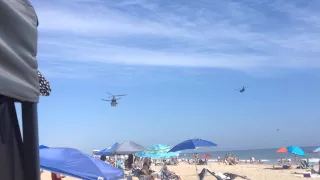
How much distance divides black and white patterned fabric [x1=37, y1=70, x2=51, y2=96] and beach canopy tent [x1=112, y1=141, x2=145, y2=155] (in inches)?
716

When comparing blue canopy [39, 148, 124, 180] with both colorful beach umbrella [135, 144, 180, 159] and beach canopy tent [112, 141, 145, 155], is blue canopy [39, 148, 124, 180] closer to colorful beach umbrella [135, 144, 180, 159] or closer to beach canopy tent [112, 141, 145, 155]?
colorful beach umbrella [135, 144, 180, 159]

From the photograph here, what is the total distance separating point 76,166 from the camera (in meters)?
5.01

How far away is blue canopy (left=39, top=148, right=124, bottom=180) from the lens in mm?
4836

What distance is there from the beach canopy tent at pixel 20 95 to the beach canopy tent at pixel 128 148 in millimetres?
18340

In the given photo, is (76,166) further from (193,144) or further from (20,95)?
(193,144)

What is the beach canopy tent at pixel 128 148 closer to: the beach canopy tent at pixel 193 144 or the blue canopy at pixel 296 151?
the beach canopy tent at pixel 193 144

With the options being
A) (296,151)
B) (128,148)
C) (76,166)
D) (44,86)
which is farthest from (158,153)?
(44,86)

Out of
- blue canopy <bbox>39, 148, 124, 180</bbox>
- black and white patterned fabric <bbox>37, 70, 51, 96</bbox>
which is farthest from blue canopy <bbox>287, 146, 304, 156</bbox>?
black and white patterned fabric <bbox>37, 70, 51, 96</bbox>

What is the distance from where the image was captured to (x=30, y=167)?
1545 mm

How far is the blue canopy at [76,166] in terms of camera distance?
4836 millimetres

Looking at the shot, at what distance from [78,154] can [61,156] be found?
0.26 meters

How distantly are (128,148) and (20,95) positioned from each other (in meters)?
19.1

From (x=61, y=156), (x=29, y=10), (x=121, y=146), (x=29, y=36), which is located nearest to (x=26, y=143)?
(x=29, y=36)

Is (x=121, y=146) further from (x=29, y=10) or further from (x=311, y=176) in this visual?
(x=29, y=10)
